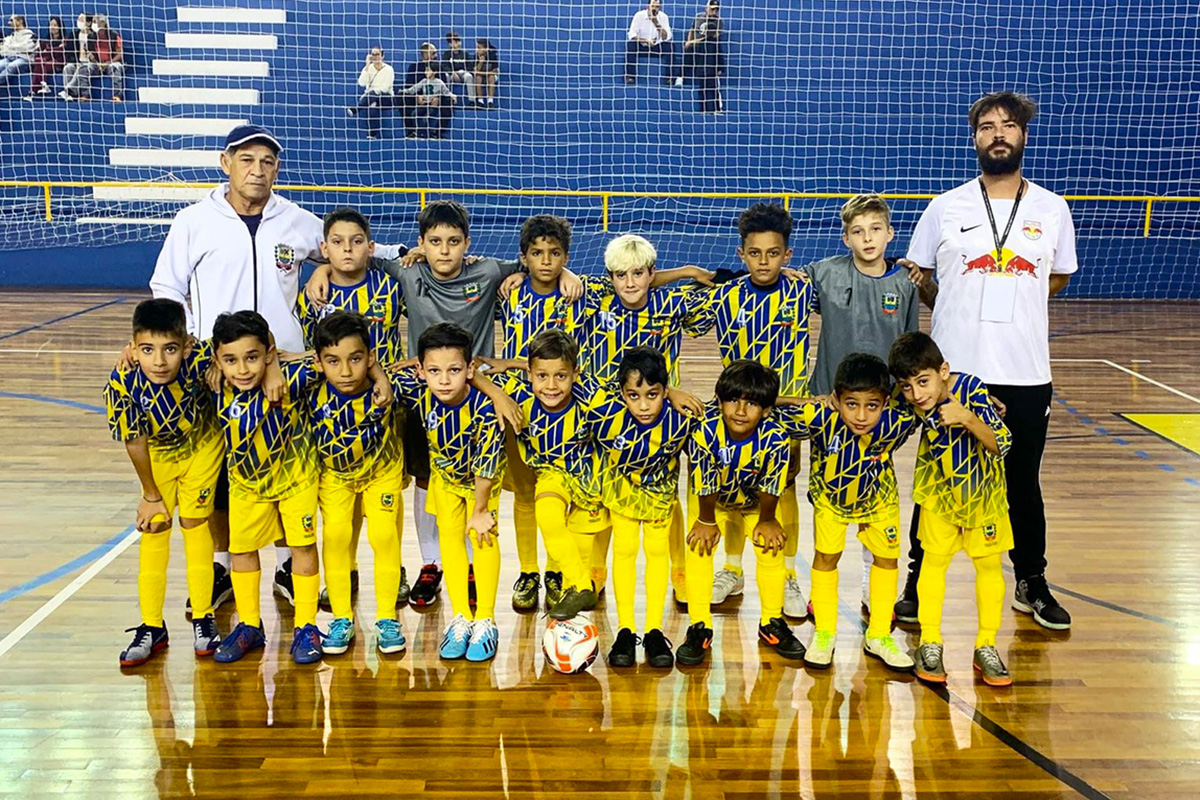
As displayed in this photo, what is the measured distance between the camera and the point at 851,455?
12.2 ft

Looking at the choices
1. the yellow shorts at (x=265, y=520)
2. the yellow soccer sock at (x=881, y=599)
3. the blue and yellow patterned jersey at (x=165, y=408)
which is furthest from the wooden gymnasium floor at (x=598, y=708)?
the blue and yellow patterned jersey at (x=165, y=408)

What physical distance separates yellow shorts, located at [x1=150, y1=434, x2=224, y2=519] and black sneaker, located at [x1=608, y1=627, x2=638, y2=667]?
1418 millimetres

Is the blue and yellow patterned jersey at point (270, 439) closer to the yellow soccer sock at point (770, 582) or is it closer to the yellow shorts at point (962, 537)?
the yellow soccer sock at point (770, 582)

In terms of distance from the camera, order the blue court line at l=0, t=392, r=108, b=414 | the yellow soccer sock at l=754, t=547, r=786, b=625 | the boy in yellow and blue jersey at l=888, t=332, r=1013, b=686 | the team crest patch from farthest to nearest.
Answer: the blue court line at l=0, t=392, r=108, b=414 → the team crest patch → the yellow soccer sock at l=754, t=547, r=786, b=625 → the boy in yellow and blue jersey at l=888, t=332, r=1013, b=686

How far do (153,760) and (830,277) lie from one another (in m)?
2.57

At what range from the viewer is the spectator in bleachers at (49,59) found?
13758mm

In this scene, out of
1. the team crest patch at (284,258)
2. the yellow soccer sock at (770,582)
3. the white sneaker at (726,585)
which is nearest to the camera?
the yellow soccer sock at (770,582)

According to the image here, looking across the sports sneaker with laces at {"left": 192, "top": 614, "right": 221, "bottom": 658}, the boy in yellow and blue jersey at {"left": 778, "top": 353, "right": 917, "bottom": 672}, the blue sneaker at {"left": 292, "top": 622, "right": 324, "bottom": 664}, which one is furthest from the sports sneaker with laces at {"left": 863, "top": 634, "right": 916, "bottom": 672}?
the sports sneaker with laces at {"left": 192, "top": 614, "right": 221, "bottom": 658}

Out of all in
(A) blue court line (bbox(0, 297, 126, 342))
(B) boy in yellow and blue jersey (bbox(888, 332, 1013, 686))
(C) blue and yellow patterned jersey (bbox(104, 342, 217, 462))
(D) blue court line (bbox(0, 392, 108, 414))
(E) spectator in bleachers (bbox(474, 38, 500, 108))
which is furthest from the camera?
(E) spectator in bleachers (bbox(474, 38, 500, 108))

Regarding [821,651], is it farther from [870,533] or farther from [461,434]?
[461,434]

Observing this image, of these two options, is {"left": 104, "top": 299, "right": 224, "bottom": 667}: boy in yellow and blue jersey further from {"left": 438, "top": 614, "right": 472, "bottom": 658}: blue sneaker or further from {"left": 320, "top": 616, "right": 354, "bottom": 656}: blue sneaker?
{"left": 438, "top": 614, "right": 472, "bottom": 658}: blue sneaker

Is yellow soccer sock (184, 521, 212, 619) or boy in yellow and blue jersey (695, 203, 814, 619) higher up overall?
boy in yellow and blue jersey (695, 203, 814, 619)

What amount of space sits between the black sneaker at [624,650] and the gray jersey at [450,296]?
1.09 meters

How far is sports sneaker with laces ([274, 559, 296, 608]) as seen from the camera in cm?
439
